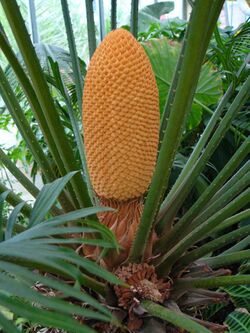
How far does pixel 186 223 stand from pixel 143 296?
153 millimetres

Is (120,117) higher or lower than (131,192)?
higher

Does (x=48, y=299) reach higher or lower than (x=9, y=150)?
higher

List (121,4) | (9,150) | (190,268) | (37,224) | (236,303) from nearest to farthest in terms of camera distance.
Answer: (37,224) < (190,268) < (236,303) < (9,150) < (121,4)

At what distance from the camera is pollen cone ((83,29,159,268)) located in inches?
30.4

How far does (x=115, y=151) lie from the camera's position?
79cm

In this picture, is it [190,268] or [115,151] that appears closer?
[115,151]

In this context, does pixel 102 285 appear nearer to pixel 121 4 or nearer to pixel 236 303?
pixel 236 303

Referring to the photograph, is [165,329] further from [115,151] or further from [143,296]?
[115,151]

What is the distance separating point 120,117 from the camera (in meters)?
0.77

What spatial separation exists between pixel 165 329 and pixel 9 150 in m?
1.75

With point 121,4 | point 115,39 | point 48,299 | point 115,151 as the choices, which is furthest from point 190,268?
point 121,4

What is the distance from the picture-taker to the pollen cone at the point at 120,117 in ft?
2.53

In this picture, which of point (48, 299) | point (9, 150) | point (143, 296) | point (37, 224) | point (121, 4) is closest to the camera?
point (48, 299)

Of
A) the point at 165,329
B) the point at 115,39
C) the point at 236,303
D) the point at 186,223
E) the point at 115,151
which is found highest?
the point at 115,39
